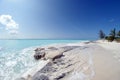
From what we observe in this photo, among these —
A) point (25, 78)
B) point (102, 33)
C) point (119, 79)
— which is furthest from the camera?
point (102, 33)

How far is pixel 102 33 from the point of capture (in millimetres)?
69562

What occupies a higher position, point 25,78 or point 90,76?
point 90,76

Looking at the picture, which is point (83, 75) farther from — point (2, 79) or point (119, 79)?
point (2, 79)

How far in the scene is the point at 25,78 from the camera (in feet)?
32.1

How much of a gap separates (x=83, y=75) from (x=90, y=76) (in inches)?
22.1

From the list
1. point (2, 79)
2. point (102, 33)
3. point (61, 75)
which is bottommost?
point (2, 79)

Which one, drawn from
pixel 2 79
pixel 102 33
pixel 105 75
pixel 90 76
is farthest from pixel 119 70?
pixel 102 33

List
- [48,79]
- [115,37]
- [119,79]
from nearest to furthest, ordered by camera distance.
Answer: [119,79] → [48,79] → [115,37]

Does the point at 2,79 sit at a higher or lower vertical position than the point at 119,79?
lower

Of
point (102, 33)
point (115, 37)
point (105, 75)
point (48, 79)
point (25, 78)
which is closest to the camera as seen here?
point (105, 75)

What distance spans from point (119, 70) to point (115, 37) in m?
49.3

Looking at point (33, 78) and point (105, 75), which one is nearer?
point (105, 75)

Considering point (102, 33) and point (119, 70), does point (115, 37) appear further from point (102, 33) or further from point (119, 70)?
point (119, 70)

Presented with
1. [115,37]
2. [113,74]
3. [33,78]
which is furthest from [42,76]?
[115,37]
